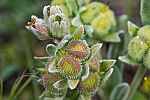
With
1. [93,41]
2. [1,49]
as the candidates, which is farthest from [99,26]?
[1,49]

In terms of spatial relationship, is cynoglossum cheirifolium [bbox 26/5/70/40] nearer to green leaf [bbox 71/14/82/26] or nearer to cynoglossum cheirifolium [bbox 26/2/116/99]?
cynoglossum cheirifolium [bbox 26/2/116/99]

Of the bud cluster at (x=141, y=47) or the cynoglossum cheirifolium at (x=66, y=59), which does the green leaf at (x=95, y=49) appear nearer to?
the cynoglossum cheirifolium at (x=66, y=59)

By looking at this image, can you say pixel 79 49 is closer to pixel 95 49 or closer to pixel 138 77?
pixel 95 49

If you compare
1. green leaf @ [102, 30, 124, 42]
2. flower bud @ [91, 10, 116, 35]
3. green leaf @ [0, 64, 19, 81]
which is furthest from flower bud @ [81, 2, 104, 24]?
green leaf @ [0, 64, 19, 81]

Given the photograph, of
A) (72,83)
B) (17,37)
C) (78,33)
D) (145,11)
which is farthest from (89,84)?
(17,37)

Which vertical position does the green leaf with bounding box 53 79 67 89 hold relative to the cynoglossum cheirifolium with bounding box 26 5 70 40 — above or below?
below

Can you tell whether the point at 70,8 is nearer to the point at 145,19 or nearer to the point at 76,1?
the point at 76,1
